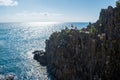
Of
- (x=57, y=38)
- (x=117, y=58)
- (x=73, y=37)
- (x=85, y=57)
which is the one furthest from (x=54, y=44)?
(x=117, y=58)

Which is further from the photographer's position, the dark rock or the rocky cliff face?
the dark rock

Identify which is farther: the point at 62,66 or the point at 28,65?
the point at 28,65

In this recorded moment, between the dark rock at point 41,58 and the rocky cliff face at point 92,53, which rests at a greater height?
the rocky cliff face at point 92,53

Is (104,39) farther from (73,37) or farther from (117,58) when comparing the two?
(73,37)

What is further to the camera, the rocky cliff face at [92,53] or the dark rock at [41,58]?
the dark rock at [41,58]

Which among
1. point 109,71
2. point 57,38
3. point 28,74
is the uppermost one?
point 57,38

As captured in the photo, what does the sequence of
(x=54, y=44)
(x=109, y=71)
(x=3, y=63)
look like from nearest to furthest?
(x=109, y=71), (x=54, y=44), (x=3, y=63)

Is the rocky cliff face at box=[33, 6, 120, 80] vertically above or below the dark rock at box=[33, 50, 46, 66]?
above

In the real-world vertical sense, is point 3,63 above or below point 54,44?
below
